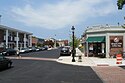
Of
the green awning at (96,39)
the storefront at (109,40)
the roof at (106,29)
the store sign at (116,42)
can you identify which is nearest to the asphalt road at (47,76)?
the storefront at (109,40)

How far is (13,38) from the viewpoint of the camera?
92.6 m

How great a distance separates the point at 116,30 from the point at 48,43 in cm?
12755

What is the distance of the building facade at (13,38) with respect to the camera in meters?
81.6

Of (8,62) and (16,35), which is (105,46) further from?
(16,35)

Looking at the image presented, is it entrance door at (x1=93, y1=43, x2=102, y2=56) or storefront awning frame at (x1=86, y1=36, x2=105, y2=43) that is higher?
storefront awning frame at (x1=86, y1=36, x2=105, y2=43)

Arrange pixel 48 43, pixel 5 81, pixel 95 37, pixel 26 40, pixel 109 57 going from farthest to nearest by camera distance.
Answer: pixel 48 43, pixel 26 40, pixel 95 37, pixel 109 57, pixel 5 81

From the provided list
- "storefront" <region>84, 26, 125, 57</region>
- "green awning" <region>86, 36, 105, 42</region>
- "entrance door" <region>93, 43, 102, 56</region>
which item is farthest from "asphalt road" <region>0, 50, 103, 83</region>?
"entrance door" <region>93, 43, 102, 56</region>

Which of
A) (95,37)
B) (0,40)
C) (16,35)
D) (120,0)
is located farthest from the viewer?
(16,35)

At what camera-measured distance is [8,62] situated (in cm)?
2581

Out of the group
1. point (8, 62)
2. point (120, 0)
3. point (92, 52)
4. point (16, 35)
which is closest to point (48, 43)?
point (16, 35)

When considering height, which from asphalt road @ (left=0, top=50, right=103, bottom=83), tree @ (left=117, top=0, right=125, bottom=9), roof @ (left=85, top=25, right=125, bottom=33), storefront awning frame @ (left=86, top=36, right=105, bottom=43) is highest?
roof @ (left=85, top=25, right=125, bottom=33)

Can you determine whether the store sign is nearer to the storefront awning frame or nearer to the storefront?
the storefront

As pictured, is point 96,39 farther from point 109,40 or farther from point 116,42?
point 116,42

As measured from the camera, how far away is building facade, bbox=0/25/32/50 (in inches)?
3211
